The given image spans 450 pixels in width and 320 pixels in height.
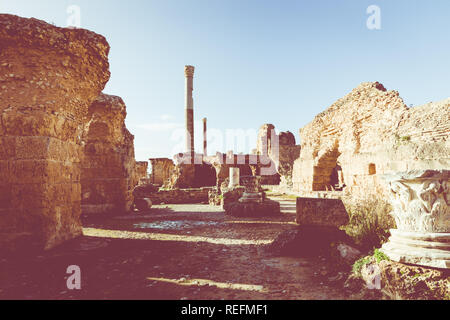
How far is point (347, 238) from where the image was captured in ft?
14.0

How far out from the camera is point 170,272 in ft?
11.3

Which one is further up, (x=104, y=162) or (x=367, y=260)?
(x=104, y=162)

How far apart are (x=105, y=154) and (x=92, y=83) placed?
152 inches

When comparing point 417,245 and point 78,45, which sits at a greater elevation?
point 78,45

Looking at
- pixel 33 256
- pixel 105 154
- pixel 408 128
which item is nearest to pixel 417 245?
pixel 33 256

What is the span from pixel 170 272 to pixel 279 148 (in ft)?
76.3

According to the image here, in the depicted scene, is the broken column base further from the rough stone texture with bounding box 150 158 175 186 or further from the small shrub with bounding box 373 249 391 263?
the rough stone texture with bounding box 150 158 175 186

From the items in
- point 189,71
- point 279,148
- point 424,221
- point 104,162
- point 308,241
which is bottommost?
point 308,241

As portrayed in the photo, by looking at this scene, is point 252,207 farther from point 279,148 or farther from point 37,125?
point 279,148

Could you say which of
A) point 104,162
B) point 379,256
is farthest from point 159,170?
point 379,256

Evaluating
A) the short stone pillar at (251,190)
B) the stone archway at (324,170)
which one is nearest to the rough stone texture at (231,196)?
the short stone pillar at (251,190)

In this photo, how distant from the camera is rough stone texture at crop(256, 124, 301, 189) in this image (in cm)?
2466

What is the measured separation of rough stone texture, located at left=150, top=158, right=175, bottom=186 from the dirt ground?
1957 centimetres
